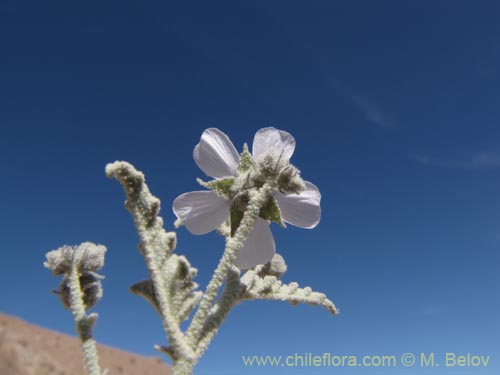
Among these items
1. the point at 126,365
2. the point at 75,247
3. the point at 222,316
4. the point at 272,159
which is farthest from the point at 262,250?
the point at 126,365

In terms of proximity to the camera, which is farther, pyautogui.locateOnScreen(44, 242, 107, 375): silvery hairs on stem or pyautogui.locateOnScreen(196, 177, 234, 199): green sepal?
pyautogui.locateOnScreen(196, 177, 234, 199): green sepal

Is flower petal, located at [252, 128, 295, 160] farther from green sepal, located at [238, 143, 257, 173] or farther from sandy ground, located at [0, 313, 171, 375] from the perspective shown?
sandy ground, located at [0, 313, 171, 375]

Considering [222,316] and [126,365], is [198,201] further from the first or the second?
[126,365]

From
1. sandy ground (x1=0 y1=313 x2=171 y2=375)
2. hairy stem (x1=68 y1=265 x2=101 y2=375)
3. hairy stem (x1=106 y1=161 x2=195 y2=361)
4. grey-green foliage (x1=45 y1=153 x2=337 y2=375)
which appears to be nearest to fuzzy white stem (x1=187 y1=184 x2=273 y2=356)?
grey-green foliage (x1=45 y1=153 x2=337 y2=375)

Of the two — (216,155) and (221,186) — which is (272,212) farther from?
(216,155)

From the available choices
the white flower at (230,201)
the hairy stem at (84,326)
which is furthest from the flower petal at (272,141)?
the hairy stem at (84,326)

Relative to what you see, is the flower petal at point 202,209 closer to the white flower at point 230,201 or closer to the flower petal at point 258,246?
the white flower at point 230,201

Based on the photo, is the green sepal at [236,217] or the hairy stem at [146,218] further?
the green sepal at [236,217]

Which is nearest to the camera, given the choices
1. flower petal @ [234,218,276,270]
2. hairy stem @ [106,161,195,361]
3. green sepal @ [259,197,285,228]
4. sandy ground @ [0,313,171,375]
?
hairy stem @ [106,161,195,361]
